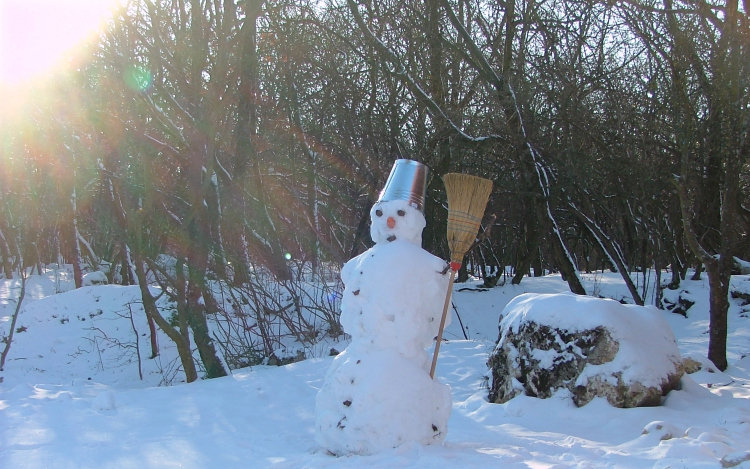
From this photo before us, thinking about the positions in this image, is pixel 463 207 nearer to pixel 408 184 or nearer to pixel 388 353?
pixel 408 184

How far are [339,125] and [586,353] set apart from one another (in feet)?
21.6

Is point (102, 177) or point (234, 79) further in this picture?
point (102, 177)

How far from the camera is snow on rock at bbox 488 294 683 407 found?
15.9 feet

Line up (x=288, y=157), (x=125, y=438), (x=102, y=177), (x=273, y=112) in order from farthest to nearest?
(x=288, y=157), (x=273, y=112), (x=102, y=177), (x=125, y=438)

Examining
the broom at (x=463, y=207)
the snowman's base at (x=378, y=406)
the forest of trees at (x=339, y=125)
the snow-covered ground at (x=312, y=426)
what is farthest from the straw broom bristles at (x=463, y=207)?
the forest of trees at (x=339, y=125)

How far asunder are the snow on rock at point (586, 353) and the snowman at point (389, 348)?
5.88 ft

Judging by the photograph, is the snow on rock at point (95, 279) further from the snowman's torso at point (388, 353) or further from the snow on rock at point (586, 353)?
the snowman's torso at point (388, 353)

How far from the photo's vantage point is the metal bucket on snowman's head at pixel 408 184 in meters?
4.00

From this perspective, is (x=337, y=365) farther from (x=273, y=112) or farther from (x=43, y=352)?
(x=43, y=352)

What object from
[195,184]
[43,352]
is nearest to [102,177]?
[195,184]

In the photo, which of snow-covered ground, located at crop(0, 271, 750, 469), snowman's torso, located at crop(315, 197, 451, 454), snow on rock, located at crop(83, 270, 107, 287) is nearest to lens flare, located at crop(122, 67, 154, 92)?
snow-covered ground, located at crop(0, 271, 750, 469)

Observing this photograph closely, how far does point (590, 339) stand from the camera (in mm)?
5043

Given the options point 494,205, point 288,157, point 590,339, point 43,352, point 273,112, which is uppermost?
point 273,112

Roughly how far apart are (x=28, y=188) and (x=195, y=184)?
403 inches
